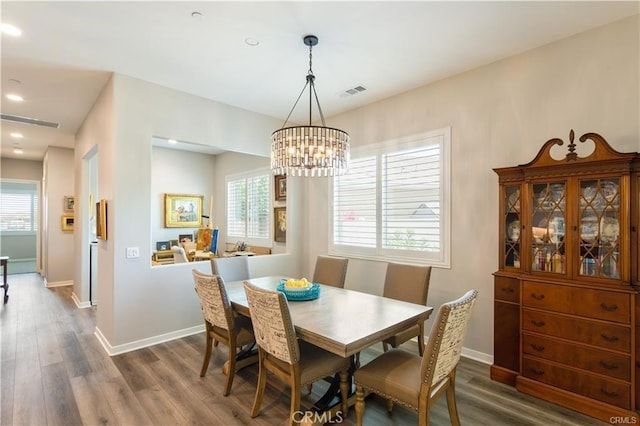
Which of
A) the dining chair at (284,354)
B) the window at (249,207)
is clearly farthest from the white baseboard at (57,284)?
the dining chair at (284,354)

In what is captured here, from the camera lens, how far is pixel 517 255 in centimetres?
291

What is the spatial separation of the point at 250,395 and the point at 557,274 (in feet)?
9.03

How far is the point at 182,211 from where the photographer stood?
732cm

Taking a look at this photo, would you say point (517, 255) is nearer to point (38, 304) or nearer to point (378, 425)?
point (378, 425)

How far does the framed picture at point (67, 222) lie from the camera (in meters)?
6.83

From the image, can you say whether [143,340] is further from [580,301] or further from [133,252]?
[580,301]

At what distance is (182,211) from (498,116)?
258 inches

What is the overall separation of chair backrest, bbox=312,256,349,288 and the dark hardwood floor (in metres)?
0.87

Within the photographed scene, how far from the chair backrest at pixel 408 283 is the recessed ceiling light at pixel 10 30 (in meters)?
4.07

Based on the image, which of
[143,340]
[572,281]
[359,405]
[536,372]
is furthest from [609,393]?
[143,340]

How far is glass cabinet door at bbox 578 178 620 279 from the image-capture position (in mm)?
2365

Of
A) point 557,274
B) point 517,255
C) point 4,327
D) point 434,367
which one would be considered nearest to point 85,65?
point 4,327

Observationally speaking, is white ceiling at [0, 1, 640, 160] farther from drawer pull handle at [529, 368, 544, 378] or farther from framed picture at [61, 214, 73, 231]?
framed picture at [61, 214, 73, 231]

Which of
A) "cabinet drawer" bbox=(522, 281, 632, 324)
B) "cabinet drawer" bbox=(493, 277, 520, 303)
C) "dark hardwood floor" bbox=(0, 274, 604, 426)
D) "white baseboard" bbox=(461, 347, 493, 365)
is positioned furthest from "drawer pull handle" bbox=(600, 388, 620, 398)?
"white baseboard" bbox=(461, 347, 493, 365)
